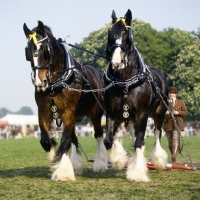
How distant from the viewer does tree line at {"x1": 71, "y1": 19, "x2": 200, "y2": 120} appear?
6738 centimetres

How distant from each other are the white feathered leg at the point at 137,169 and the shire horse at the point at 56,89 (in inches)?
45.6

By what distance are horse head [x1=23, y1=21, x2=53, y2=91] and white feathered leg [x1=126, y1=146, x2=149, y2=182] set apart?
2.32 m

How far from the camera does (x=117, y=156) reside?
→ 1267 centimetres

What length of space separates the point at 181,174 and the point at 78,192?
12.4 ft

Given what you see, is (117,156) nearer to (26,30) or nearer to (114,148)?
(114,148)

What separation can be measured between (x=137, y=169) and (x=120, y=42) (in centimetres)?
252

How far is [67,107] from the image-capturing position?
12.0 metres

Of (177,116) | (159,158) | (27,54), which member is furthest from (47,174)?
(177,116)

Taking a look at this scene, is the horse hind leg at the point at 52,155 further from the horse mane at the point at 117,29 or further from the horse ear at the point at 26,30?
the horse mane at the point at 117,29

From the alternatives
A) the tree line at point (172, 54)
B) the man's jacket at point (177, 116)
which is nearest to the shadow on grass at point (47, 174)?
the man's jacket at point (177, 116)

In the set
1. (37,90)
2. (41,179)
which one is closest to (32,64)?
(37,90)

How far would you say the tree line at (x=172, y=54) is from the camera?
221 ft

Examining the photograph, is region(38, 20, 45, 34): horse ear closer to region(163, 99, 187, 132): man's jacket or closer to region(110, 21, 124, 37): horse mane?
region(110, 21, 124, 37): horse mane

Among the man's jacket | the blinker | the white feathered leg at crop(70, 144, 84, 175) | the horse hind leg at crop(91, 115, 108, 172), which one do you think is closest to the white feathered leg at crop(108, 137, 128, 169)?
the white feathered leg at crop(70, 144, 84, 175)
